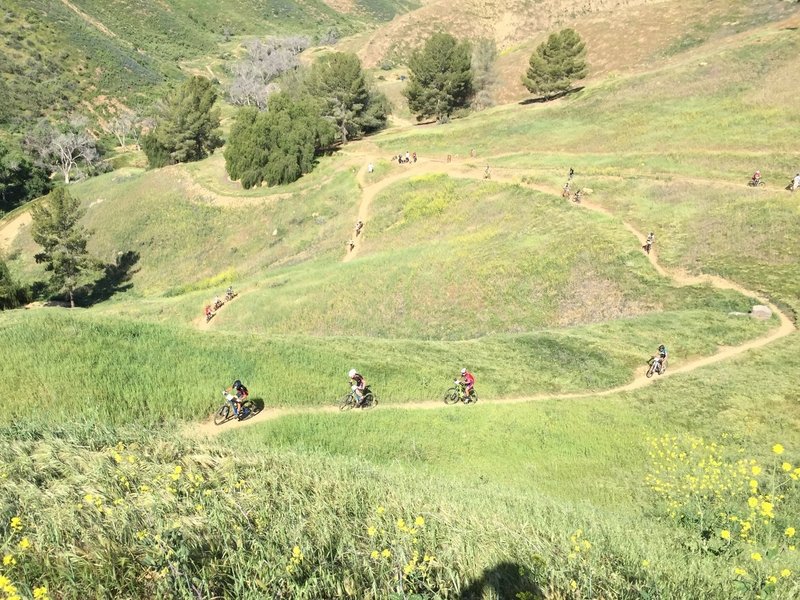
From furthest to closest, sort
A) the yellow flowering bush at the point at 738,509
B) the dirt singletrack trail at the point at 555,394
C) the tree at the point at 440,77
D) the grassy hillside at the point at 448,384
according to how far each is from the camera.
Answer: the tree at the point at 440,77 → the dirt singletrack trail at the point at 555,394 → the yellow flowering bush at the point at 738,509 → the grassy hillside at the point at 448,384

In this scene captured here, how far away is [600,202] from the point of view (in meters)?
45.9

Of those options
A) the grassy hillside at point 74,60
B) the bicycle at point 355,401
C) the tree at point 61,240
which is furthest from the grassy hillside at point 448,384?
the grassy hillside at point 74,60

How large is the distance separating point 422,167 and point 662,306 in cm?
3832

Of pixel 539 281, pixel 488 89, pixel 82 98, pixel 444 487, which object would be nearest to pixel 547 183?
pixel 539 281

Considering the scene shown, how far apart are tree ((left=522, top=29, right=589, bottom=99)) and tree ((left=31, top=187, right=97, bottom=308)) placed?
2797 inches

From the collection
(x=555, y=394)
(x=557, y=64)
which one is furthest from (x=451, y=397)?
(x=557, y=64)

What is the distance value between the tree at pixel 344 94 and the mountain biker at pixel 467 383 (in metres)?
70.1

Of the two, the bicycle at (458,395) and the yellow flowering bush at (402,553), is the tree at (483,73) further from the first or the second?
the yellow flowering bush at (402,553)

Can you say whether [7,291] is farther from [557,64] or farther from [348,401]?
[557,64]

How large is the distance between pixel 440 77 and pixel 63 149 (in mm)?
77899

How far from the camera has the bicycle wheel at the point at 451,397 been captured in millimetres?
22017

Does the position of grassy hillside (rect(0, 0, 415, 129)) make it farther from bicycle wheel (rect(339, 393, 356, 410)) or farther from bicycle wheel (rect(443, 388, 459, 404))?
bicycle wheel (rect(443, 388, 459, 404))

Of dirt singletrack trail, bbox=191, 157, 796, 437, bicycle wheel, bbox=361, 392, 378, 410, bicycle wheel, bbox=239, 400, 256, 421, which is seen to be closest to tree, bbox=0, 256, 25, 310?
dirt singletrack trail, bbox=191, 157, 796, 437

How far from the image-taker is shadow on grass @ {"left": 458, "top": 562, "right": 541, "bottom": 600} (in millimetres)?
6871
